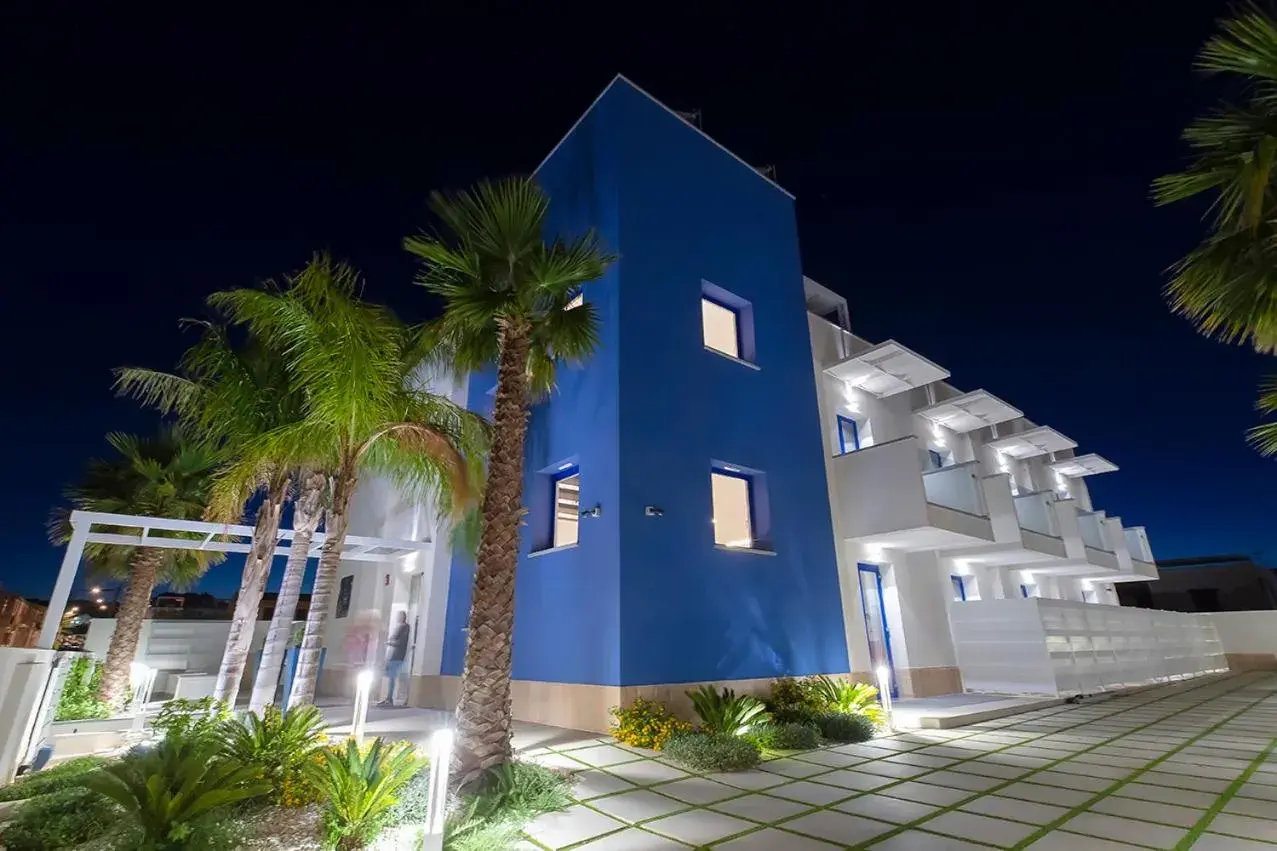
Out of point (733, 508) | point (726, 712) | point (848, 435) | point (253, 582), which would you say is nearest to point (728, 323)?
point (733, 508)

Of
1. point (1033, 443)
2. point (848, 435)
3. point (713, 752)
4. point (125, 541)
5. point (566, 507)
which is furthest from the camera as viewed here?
point (1033, 443)

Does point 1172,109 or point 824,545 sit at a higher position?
point 1172,109

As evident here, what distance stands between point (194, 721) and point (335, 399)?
457 centimetres

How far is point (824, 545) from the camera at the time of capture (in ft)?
38.4

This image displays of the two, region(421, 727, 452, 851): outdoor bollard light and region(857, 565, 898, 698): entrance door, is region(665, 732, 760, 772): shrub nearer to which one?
region(421, 727, 452, 851): outdoor bollard light

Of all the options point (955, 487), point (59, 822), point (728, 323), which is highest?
point (728, 323)

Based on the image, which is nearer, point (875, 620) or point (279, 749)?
point (279, 749)

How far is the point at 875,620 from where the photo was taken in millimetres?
12938

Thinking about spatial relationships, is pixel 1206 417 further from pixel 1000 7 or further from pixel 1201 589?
pixel 1000 7

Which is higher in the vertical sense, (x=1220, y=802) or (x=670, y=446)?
(x=670, y=446)

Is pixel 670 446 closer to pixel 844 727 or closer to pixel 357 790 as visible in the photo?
pixel 844 727

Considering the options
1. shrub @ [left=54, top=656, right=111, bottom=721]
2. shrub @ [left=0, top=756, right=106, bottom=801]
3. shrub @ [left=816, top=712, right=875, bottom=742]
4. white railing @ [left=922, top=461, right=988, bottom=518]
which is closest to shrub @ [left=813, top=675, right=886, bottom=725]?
shrub @ [left=816, top=712, right=875, bottom=742]

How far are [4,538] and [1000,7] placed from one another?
182 ft

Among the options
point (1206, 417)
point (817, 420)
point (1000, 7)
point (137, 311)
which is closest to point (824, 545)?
point (817, 420)
